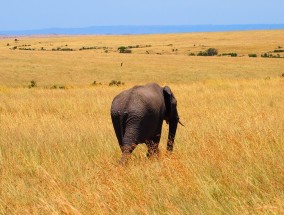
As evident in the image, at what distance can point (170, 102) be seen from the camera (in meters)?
7.33

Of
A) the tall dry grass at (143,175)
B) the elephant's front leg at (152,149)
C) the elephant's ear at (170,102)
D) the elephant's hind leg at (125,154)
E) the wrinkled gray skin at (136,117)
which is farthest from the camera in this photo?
the elephant's ear at (170,102)

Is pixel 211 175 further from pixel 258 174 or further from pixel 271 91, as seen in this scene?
pixel 271 91

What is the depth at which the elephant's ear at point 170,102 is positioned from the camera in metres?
7.26

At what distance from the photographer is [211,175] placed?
5059mm

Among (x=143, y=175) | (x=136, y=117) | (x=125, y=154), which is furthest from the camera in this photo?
(x=136, y=117)

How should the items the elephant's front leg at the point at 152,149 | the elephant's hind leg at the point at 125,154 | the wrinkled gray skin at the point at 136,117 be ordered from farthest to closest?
the elephant's front leg at the point at 152,149, the wrinkled gray skin at the point at 136,117, the elephant's hind leg at the point at 125,154

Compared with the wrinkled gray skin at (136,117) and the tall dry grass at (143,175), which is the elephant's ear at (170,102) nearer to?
the wrinkled gray skin at (136,117)

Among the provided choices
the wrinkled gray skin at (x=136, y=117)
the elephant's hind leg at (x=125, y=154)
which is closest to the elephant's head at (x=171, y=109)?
the wrinkled gray skin at (x=136, y=117)

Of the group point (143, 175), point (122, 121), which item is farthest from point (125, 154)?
point (143, 175)

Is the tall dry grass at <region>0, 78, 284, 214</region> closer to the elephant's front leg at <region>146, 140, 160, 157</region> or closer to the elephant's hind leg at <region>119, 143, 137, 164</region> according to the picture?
the elephant's hind leg at <region>119, 143, 137, 164</region>

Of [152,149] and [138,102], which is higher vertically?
[138,102]

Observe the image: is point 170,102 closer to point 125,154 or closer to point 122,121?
point 122,121

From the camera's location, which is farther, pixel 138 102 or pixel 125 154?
pixel 138 102

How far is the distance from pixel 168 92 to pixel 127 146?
4.14ft
